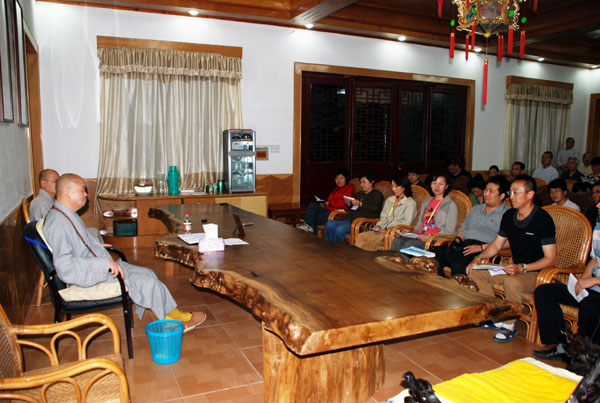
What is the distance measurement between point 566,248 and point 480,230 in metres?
0.72

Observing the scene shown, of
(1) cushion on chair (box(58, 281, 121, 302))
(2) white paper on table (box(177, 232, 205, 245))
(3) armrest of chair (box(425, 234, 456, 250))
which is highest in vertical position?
(2) white paper on table (box(177, 232, 205, 245))

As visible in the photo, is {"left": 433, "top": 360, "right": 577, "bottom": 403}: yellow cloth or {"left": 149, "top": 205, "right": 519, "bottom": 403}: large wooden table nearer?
{"left": 433, "top": 360, "right": 577, "bottom": 403}: yellow cloth

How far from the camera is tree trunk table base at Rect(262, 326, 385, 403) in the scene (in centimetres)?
219

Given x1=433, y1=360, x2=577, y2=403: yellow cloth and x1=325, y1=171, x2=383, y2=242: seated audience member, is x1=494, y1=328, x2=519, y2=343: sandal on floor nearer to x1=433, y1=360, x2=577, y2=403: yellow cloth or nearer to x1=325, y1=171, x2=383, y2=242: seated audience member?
x1=433, y1=360, x2=577, y2=403: yellow cloth

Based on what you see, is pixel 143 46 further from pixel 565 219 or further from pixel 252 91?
pixel 565 219

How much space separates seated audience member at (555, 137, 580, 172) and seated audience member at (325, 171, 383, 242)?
19.6ft

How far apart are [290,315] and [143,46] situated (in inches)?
216

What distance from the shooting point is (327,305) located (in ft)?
6.09

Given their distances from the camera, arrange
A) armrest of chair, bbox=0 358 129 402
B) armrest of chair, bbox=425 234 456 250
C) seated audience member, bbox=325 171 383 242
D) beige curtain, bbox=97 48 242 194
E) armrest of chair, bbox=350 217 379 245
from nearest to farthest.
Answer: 1. armrest of chair, bbox=0 358 129 402
2. armrest of chair, bbox=425 234 456 250
3. armrest of chair, bbox=350 217 379 245
4. seated audience member, bbox=325 171 383 242
5. beige curtain, bbox=97 48 242 194

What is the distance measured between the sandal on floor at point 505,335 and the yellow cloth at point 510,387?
5.01ft

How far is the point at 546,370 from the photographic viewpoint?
168 cm

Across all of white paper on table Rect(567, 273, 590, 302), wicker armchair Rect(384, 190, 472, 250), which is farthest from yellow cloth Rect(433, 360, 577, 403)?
wicker armchair Rect(384, 190, 472, 250)

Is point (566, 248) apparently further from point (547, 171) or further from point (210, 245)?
point (547, 171)

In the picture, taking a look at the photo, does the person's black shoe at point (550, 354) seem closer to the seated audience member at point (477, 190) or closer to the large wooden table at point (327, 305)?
the large wooden table at point (327, 305)
